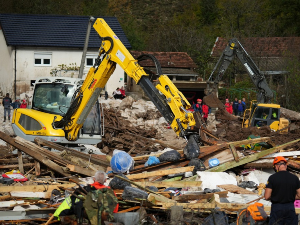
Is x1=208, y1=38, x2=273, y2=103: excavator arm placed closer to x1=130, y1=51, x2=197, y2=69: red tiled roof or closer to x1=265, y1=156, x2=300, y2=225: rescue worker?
x1=130, y1=51, x2=197, y2=69: red tiled roof

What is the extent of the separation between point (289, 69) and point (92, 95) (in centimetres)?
2764

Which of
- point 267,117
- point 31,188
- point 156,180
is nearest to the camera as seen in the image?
point 31,188

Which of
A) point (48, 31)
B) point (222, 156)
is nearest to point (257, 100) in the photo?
point (222, 156)

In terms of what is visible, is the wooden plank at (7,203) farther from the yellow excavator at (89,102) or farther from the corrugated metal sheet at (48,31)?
the corrugated metal sheet at (48,31)

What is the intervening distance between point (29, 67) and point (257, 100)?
19.1m

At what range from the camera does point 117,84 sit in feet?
133

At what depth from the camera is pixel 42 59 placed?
40.4 metres

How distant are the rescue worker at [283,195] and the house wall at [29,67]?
1243 inches

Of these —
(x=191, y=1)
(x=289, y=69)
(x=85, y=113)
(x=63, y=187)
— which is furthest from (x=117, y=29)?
(x=191, y=1)

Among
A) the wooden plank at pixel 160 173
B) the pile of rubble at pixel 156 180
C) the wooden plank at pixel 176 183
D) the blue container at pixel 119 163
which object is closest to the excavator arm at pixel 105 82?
the wooden plank at pixel 160 173

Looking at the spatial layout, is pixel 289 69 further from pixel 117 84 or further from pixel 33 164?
pixel 33 164

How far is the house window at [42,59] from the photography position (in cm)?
4018

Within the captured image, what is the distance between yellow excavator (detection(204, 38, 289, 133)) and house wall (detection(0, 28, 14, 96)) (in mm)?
15772

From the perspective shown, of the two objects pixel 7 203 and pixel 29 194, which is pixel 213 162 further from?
pixel 7 203
